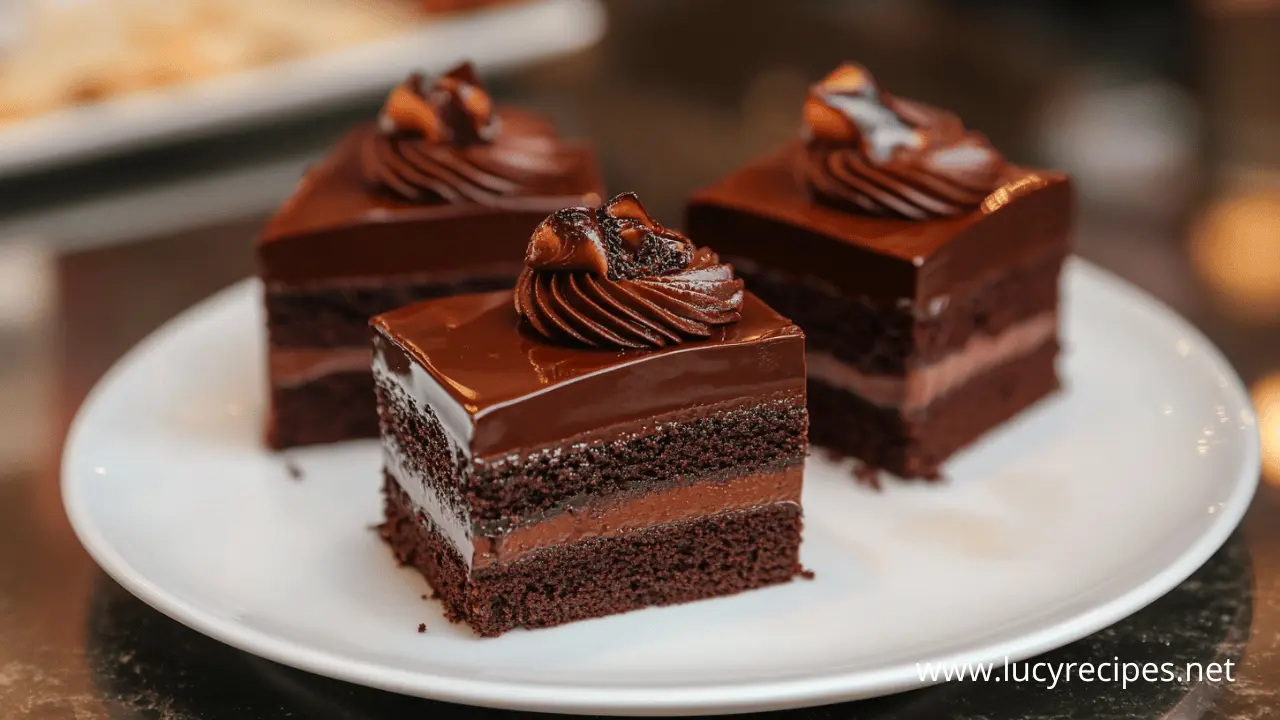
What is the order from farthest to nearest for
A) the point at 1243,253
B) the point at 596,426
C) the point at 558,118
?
the point at 558,118
the point at 1243,253
the point at 596,426

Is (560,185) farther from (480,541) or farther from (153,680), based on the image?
(153,680)

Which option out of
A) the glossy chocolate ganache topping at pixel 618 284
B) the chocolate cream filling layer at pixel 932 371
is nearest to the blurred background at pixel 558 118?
the chocolate cream filling layer at pixel 932 371

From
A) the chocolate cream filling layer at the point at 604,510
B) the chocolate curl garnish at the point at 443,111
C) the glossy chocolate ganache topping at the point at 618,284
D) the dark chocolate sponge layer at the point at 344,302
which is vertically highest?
the chocolate curl garnish at the point at 443,111

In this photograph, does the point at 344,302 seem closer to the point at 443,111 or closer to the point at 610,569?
the point at 443,111

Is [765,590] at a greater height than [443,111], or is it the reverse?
[443,111]

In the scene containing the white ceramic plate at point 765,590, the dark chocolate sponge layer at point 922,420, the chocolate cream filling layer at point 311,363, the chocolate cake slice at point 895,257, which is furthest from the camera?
the chocolate cream filling layer at point 311,363

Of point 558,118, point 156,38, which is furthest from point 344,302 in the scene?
point 156,38

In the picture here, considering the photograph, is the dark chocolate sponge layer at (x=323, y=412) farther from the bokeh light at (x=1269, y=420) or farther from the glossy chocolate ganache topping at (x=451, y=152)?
the bokeh light at (x=1269, y=420)
